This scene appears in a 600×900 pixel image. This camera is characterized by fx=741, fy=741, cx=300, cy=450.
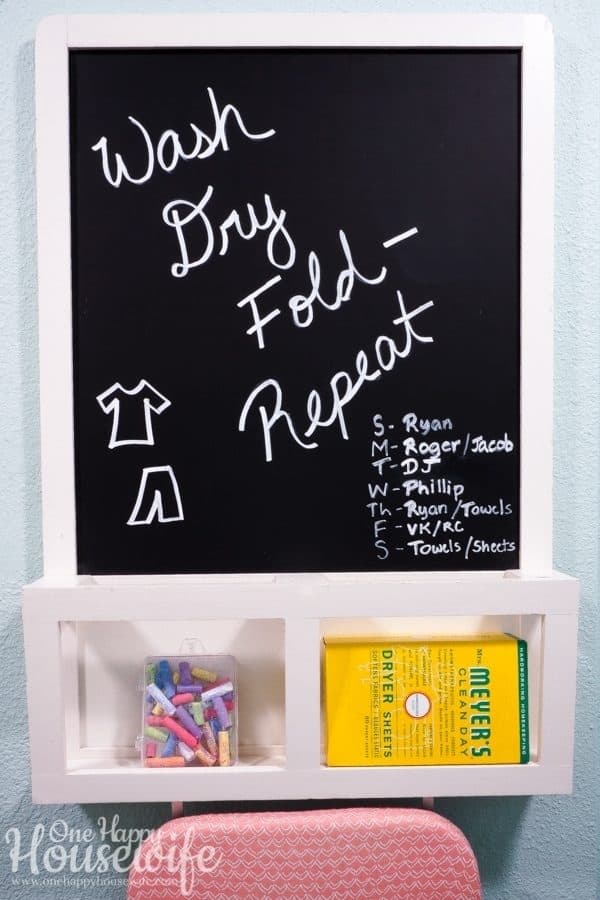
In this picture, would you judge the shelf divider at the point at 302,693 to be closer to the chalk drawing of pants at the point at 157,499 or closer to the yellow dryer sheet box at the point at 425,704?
the yellow dryer sheet box at the point at 425,704

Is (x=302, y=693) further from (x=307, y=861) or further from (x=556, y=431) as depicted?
(x=556, y=431)

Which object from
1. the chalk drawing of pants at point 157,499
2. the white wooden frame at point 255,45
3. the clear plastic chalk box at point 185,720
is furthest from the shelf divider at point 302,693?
A: the white wooden frame at point 255,45

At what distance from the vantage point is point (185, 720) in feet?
3.84

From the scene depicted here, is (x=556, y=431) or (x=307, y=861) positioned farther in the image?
(x=556, y=431)

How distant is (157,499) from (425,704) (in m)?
0.54

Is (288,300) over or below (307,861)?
over

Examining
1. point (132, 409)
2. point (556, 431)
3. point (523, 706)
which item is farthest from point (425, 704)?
point (132, 409)

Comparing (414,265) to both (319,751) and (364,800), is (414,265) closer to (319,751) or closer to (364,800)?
(319,751)

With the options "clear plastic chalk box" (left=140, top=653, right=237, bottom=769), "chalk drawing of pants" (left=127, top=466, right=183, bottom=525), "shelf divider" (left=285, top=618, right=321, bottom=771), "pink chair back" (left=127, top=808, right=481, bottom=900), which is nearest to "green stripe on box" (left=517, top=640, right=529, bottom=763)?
"pink chair back" (left=127, top=808, right=481, bottom=900)

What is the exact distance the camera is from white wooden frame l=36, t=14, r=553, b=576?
1188 millimetres

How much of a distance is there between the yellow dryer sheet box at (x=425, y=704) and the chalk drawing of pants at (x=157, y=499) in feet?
1.10

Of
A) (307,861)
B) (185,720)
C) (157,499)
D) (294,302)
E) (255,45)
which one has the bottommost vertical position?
(307,861)

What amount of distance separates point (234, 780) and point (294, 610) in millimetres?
282

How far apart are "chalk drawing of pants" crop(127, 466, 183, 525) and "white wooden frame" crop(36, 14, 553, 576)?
0.11 meters
